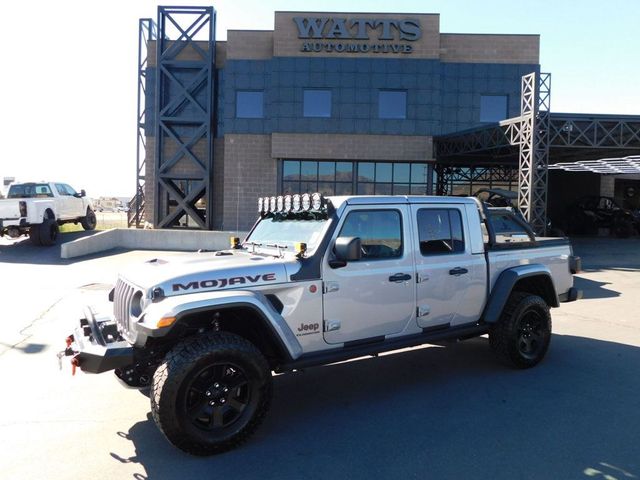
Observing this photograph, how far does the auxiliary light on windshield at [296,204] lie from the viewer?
14.7 ft

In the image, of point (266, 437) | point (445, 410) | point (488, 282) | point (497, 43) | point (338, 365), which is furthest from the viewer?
point (497, 43)

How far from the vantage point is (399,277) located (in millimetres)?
4695

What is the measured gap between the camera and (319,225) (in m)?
4.58

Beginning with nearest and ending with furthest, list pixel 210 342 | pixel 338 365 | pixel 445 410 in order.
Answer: pixel 210 342, pixel 445 410, pixel 338 365

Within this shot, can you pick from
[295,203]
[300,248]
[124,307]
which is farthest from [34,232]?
[300,248]

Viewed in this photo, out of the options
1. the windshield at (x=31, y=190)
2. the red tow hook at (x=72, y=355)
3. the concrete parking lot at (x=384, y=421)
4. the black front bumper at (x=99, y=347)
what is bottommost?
the concrete parking lot at (x=384, y=421)

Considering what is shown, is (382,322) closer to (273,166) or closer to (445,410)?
(445,410)

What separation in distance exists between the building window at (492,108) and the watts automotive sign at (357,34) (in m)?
4.24

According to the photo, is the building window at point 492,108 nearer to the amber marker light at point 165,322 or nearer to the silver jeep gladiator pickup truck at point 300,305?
the silver jeep gladiator pickup truck at point 300,305

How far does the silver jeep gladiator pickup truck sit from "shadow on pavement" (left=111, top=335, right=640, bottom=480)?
13.1 inches

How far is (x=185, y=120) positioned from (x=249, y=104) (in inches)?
133

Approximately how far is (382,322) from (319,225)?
1043 mm

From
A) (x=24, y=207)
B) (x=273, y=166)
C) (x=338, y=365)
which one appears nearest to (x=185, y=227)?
(x=273, y=166)

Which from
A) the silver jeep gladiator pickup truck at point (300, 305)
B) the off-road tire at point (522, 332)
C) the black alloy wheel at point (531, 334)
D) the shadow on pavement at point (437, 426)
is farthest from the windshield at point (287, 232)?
the black alloy wheel at point (531, 334)
